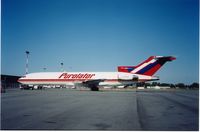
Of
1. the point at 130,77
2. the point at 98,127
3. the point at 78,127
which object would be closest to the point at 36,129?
the point at 78,127

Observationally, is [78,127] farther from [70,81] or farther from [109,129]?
[70,81]

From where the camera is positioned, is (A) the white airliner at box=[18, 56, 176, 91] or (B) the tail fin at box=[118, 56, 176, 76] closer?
(B) the tail fin at box=[118, 56, 176, 76]

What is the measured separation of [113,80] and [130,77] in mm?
3529

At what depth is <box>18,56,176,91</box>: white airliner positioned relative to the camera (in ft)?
144

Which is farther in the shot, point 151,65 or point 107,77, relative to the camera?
point 107,77

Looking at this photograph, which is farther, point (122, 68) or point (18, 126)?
point (122, 68)

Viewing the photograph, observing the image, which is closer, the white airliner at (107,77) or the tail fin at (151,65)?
the tail fin at (151,65)

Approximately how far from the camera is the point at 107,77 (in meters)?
45.4

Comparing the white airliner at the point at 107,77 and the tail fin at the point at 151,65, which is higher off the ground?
the tail fin at the point at 151,65

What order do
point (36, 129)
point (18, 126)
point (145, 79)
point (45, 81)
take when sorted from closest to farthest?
point (36, 129), point (18, 126), point (145, 79), point (45, 81)

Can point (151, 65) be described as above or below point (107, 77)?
above

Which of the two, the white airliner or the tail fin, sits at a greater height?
the tail fin

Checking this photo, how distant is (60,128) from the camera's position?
708 centimetres

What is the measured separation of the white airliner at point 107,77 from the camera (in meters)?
43.8
